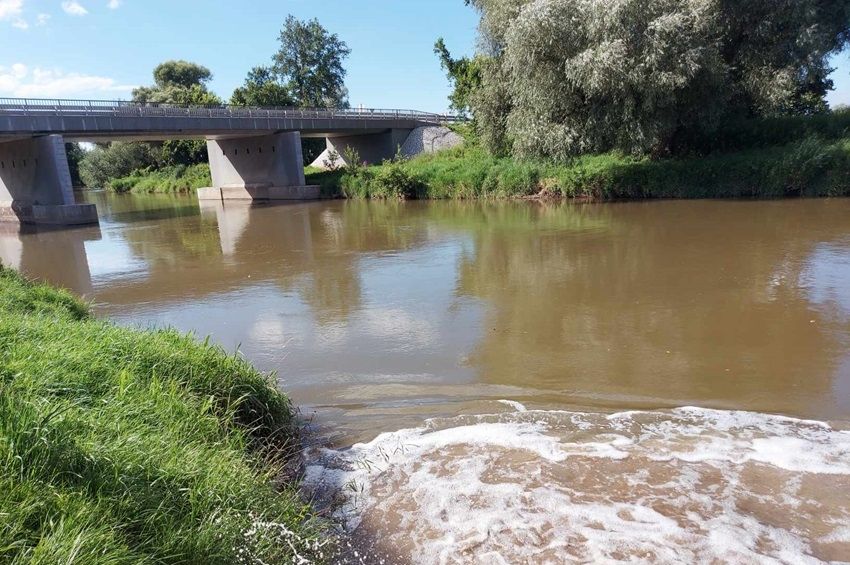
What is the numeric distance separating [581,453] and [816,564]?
1671mm

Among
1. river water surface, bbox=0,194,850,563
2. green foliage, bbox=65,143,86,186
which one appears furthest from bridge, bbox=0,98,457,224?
green foliage, bbox=65,143,86,186

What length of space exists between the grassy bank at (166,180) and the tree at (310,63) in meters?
15.2

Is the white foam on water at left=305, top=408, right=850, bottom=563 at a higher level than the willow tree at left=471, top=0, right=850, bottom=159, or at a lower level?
lower

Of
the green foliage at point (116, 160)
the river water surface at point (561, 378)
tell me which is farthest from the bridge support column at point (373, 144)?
the river water surface at point (561, 378)

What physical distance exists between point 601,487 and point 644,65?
18.1m

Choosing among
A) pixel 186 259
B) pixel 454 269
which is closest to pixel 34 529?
pixel 454 269

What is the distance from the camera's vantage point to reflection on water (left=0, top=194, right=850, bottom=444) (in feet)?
20.1

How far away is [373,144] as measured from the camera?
46375mm

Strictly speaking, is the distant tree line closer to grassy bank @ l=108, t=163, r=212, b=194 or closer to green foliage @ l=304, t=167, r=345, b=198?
grassy bank @ l=108, t=163, r=212, b=194

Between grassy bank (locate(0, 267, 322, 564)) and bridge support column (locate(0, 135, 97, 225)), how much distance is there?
25.9 meters

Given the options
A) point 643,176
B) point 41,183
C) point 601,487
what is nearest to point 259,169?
point 41,183

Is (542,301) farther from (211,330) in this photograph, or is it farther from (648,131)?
(648,131)

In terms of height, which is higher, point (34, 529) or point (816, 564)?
point (34, 529)

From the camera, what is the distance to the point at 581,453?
4.68m
